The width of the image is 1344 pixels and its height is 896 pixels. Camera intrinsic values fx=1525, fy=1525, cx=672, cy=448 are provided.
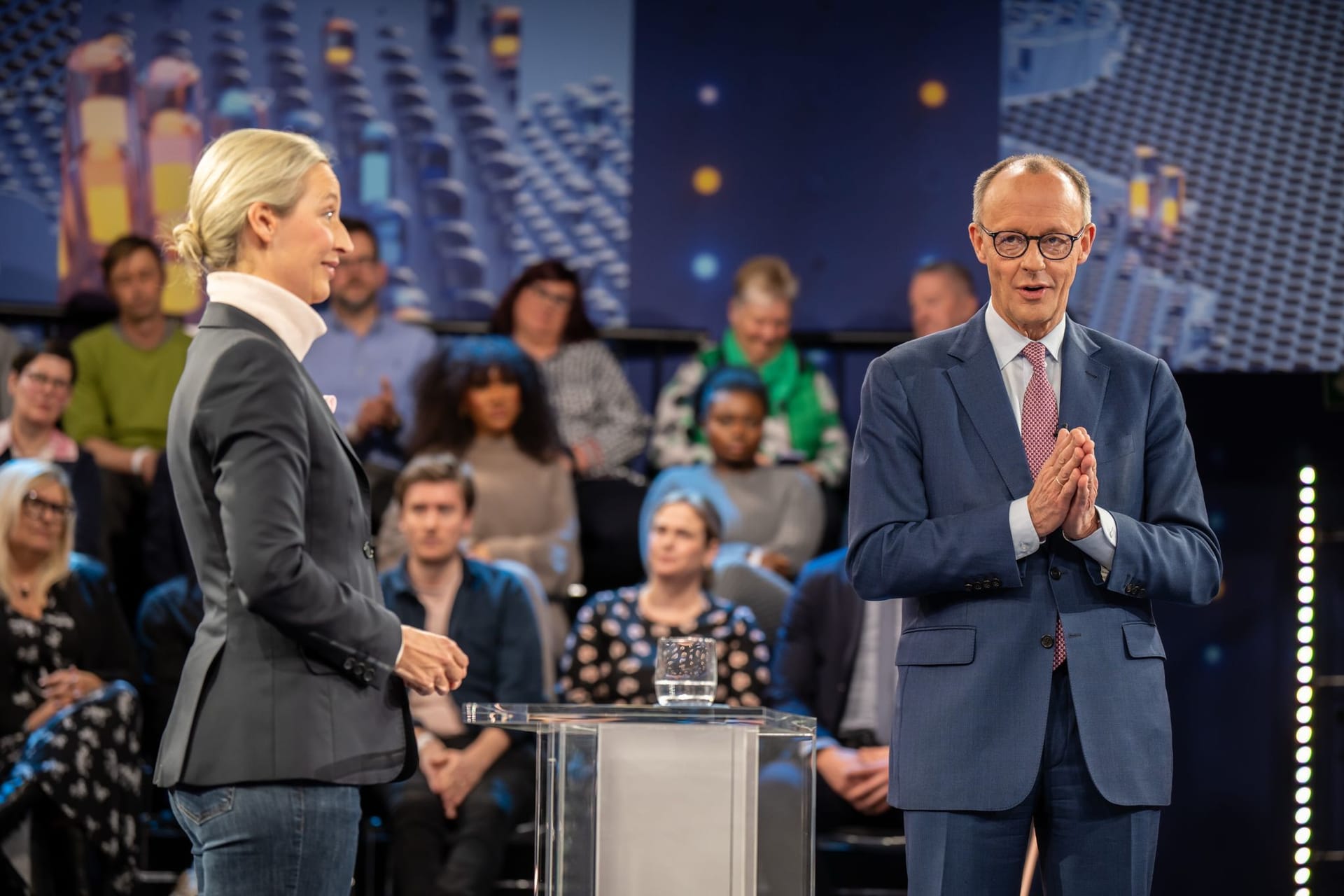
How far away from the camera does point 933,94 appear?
6.14 m

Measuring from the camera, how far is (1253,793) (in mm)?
4145

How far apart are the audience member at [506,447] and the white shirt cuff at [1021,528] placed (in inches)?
110

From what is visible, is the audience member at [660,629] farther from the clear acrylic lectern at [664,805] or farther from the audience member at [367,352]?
the clear acrylic lectern at [664,805]

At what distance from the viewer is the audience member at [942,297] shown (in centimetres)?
496

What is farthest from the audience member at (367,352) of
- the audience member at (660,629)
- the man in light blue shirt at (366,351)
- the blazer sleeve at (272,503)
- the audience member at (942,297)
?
the blazer sleeve at (272,503)

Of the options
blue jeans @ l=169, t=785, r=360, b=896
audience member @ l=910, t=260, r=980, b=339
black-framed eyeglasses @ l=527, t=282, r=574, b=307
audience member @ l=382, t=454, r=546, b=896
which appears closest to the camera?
blue jeans @ l=169, t=785, r=360, b=896

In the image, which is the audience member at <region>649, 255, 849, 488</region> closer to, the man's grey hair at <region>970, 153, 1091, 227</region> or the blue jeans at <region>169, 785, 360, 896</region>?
the man's grey hair at <region>970, 153, 1091, 227</region>

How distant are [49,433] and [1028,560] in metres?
3.52

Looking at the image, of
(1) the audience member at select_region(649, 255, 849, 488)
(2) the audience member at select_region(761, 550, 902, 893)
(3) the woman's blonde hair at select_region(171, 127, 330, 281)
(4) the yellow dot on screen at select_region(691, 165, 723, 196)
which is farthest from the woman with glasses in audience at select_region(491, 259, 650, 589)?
(3) the woman's blonde hair at select_region(171, 127, 330, 281)

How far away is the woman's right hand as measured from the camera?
5.71ft

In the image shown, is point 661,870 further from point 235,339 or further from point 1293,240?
point 1293,240

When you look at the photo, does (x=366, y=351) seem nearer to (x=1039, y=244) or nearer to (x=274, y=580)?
(x=1039, y=244)

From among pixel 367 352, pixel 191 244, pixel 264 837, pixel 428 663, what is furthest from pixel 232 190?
pixel 367 352

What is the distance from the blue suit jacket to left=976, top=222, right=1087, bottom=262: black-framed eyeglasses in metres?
0.12
